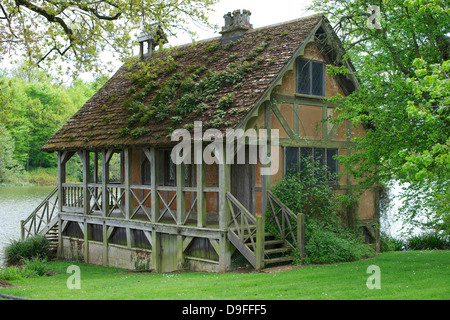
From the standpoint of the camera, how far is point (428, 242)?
22766 millimetres

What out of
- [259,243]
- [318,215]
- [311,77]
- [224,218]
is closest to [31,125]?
[311,77]

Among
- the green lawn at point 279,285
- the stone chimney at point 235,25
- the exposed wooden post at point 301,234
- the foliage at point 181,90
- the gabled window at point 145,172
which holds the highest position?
the stone chimney at point 235,25

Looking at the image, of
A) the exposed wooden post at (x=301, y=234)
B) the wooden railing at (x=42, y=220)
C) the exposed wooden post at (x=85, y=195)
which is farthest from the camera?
the wooden railing at (x=42, y=220)

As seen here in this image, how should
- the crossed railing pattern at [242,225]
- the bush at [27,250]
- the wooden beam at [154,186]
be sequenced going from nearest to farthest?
the crossed railing pattern at [242,225], the wooden beam at [154,186], the bush at [27,250]

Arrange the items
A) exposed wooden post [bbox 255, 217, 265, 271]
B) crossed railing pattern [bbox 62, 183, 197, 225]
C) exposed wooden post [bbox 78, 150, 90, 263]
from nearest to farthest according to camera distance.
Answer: exposed wooden post [bbox 255, 217, 265, 271], crossed railing pattern [bbox 62, 183, 197, 225], exposed wooden post [bbox 78, 150, 90, 263]

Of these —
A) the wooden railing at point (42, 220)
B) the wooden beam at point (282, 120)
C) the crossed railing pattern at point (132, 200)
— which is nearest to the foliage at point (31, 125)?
the wooden railing at point (42, 220)

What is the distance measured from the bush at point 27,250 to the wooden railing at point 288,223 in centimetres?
951

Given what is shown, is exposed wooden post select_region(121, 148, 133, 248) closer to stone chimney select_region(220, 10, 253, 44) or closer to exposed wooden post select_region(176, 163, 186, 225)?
exposed wooden post select_region(176, 163, 186, 225)

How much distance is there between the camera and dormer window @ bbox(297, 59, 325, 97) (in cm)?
1689

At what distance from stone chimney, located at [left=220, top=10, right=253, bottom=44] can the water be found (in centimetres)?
1229

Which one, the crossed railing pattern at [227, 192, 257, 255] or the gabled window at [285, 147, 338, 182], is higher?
the gabled window at [285, 147, 338, 182]

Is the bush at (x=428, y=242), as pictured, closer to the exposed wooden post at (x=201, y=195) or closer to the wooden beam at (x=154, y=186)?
the exposed wooden post at (x=201, y=195)

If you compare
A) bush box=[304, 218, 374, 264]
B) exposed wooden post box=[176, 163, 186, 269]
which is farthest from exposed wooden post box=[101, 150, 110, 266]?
bush box=[304, 218, 374, 264]

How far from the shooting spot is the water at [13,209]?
2737 centimetres
